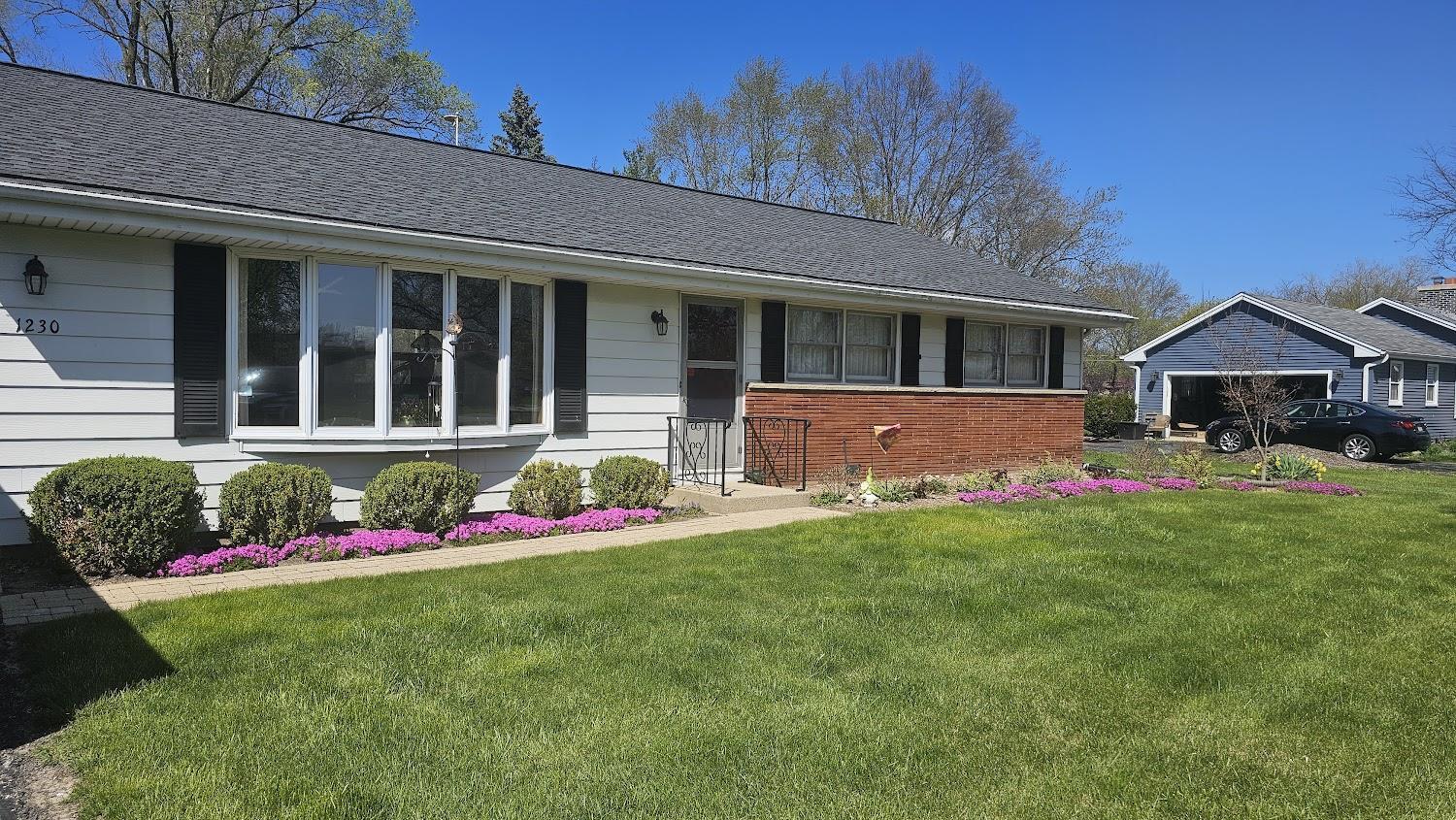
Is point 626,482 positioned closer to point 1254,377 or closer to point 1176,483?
point 1176,483

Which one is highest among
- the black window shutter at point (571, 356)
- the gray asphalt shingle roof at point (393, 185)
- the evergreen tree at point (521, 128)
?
the evergreen tree at point (521, 128)

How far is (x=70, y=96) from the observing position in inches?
374

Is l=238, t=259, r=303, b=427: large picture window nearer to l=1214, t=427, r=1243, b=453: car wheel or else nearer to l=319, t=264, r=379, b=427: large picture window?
l=319, t=264, r=379, b=427: large picture window

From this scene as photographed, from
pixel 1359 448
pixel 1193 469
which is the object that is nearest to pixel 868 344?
pixel 1193 469

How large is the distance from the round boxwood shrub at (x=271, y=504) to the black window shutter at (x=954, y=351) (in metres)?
9.17

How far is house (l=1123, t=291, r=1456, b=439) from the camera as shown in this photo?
2644 centimetres

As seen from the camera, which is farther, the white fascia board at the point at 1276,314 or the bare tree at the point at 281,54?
the white fascia board at the point at 1276,314

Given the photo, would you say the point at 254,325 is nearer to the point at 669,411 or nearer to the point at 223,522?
the point at 223,522

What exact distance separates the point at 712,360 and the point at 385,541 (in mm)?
5016

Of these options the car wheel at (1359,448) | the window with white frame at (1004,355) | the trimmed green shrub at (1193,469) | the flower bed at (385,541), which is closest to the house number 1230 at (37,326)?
the flower bed at (385,541)

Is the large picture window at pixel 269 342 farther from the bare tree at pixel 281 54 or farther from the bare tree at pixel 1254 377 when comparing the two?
the bare tree at pixel 281 54

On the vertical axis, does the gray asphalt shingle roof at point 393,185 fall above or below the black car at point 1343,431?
above

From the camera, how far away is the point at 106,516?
6.44 meters

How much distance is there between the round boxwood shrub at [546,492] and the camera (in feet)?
30.0
